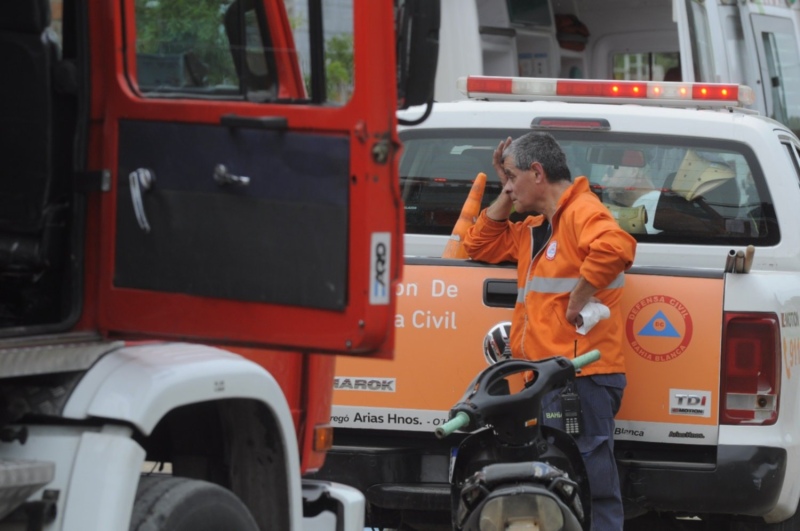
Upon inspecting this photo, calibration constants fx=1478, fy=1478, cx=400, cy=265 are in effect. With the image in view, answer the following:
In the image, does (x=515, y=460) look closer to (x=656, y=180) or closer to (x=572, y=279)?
(x=572, y=279)

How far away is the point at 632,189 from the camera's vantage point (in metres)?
6.32

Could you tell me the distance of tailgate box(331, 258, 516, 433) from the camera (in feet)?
18.8

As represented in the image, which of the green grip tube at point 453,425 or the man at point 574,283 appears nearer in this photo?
the green grip tube at point 453,425

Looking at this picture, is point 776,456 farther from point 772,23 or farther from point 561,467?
point 772,23

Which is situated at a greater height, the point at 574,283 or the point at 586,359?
the point at 574,283

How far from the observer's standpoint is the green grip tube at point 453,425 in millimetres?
4539

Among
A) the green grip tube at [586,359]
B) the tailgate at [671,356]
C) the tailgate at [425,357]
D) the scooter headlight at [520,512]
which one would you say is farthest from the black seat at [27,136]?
the tailgate at [671,356]

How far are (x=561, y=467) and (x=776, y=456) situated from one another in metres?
0.99

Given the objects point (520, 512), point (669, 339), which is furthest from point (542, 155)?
point (520, 512)

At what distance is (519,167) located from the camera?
228 inches

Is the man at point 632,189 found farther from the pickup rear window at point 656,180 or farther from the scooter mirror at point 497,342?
the scooter mirror at point 497,342

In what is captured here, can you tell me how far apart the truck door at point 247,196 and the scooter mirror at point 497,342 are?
86.7 inches

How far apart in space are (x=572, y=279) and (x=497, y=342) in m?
0.40

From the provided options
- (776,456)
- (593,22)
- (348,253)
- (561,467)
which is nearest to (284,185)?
(348,253)
